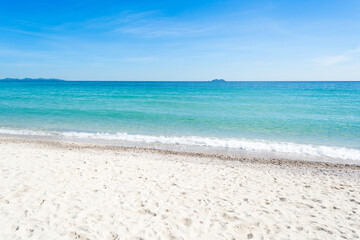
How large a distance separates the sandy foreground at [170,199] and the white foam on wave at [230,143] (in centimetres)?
225

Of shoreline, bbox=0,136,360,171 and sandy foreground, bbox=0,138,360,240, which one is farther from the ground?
sandy foreground, bbox=0,138,360,240

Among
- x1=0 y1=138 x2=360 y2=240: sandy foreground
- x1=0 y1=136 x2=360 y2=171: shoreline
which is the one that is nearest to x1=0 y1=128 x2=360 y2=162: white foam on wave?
x1=0 y1=136 x2=360 y2=171: shoreline

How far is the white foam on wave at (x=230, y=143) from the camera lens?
11898 millimetres

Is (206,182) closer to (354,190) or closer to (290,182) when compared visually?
(290,182)

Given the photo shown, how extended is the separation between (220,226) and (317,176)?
5.39 meters

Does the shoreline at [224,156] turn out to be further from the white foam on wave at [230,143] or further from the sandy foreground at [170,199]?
the white foam on wave at [230,143]

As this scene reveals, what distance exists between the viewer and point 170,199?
243 inches

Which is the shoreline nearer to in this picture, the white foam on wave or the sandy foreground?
the sandy foreground

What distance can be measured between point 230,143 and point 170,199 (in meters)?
7.90

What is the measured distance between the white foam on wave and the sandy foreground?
88.7 inches

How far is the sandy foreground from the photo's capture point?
4.83 m

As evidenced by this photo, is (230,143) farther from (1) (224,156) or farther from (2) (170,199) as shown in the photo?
(2) (170,199)

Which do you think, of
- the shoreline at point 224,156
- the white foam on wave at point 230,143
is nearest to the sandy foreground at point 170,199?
the shoreline at point 224,156

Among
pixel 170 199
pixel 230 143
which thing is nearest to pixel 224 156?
pixel 230 143
